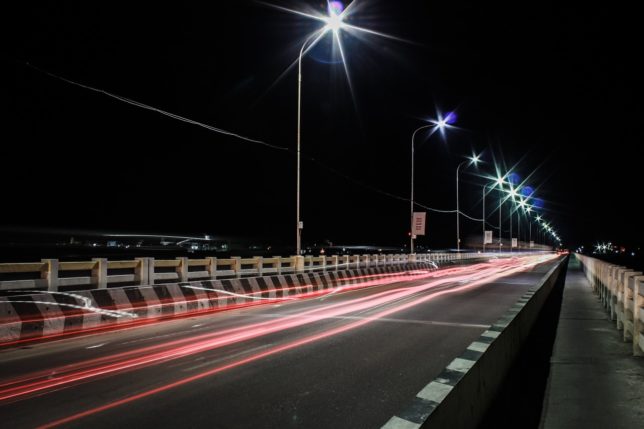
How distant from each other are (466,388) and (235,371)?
399cm

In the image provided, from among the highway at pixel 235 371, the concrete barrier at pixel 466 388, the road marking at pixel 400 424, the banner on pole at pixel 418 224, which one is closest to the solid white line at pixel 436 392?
the concrete barrier at pixel 466 388

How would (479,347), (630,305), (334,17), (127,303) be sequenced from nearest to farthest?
(479,347)
(630,305)
(127,303)
(334,17)

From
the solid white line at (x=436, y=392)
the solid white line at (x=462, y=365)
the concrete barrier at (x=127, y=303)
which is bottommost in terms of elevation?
the concrete barrier at (x=127, y=303)

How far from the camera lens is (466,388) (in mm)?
3982

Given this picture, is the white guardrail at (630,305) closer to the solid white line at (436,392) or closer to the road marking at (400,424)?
the solid white line at (436,392)

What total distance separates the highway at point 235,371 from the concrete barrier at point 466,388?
39.2 inches

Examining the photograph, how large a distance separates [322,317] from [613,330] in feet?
21.2

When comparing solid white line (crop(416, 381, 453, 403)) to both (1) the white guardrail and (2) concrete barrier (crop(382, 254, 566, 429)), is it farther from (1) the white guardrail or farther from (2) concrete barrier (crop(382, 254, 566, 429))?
(1) the white guardrail

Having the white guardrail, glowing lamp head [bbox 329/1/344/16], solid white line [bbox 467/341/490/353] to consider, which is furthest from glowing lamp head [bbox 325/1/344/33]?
solid white line [bbox 467/341/490/353]

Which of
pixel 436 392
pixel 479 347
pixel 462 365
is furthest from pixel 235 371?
pixel 436 392

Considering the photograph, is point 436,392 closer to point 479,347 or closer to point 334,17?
point 479,347

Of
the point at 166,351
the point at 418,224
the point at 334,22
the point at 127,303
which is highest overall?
the point at 334,22

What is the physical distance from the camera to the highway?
5.27 metres

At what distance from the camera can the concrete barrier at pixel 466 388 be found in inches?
120
